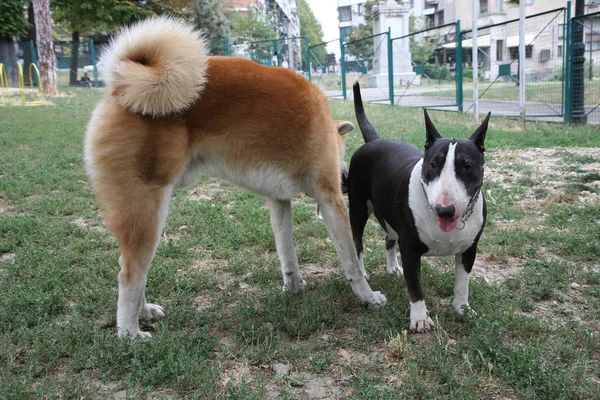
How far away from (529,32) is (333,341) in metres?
15.5

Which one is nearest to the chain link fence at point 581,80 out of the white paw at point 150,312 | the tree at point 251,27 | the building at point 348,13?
the white paw at point 150,312

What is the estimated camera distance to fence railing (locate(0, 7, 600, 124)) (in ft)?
39.5

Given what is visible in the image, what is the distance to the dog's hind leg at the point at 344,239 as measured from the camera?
3543 mm

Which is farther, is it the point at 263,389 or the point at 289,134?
the point at 289,134

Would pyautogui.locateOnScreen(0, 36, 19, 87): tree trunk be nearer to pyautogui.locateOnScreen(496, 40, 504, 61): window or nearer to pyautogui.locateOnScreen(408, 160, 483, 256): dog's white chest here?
pyautogui.locateOnScreen(496, 40, 504, 61): window

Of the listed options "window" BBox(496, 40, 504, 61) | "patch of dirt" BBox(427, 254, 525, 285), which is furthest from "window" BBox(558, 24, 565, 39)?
"patch of dirt" BBox(427, 254, 525, 285)

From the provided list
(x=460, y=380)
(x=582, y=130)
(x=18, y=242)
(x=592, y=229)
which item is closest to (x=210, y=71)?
(x=460, y=380)

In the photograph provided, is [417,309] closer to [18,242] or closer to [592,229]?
[592,229]

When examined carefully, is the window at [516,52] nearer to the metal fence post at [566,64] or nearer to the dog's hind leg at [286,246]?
the metal fence post at [566,64]

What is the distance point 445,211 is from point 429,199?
141 millimetres

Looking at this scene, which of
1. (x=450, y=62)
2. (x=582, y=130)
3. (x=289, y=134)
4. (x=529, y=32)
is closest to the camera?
(x=289, y=134)

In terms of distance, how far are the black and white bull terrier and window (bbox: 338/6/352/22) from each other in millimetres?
98358

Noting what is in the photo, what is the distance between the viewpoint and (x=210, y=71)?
3.25m

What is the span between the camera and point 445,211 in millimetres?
2758
